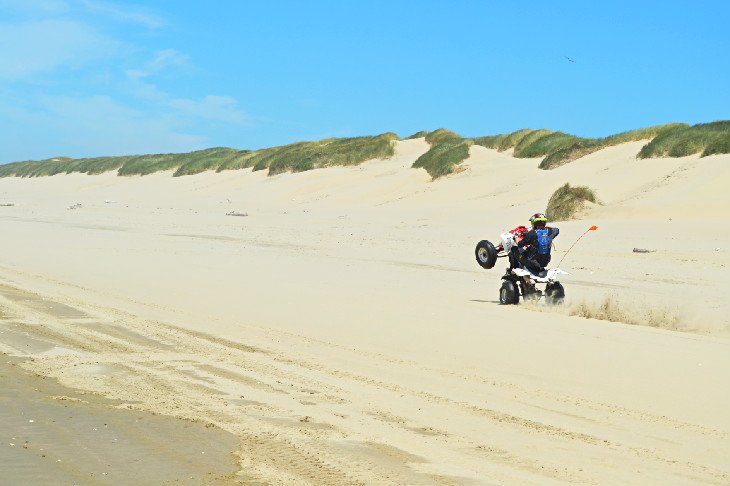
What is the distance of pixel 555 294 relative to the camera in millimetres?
13250

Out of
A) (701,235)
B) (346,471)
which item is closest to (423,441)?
(346,471)

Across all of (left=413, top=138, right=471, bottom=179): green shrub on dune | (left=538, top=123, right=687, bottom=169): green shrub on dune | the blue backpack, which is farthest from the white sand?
(left=413, top=138, right=471, bottom=179): green shrub on dune

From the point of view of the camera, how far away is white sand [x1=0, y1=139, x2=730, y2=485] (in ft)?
20.0

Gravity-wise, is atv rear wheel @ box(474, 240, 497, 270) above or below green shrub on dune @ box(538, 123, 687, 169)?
below

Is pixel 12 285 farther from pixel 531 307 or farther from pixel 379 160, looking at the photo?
pixel 379 160

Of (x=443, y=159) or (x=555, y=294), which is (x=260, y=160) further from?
(x=555, y=294)

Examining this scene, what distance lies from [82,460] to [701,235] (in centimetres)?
1794

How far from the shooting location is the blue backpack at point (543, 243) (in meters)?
13.4

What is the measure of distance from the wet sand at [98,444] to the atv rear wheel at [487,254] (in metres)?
7.76

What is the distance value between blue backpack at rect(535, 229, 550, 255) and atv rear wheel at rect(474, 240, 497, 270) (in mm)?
777

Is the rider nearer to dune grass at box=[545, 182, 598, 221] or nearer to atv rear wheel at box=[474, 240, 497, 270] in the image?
atv rear wheel at box=[474, 240, 497, 270]

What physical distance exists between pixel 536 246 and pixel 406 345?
395cm

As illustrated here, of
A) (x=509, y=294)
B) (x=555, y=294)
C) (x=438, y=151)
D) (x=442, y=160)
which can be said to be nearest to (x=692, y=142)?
(x=442, y=160)

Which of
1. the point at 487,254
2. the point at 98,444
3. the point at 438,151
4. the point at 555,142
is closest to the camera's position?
the point at 98,444
